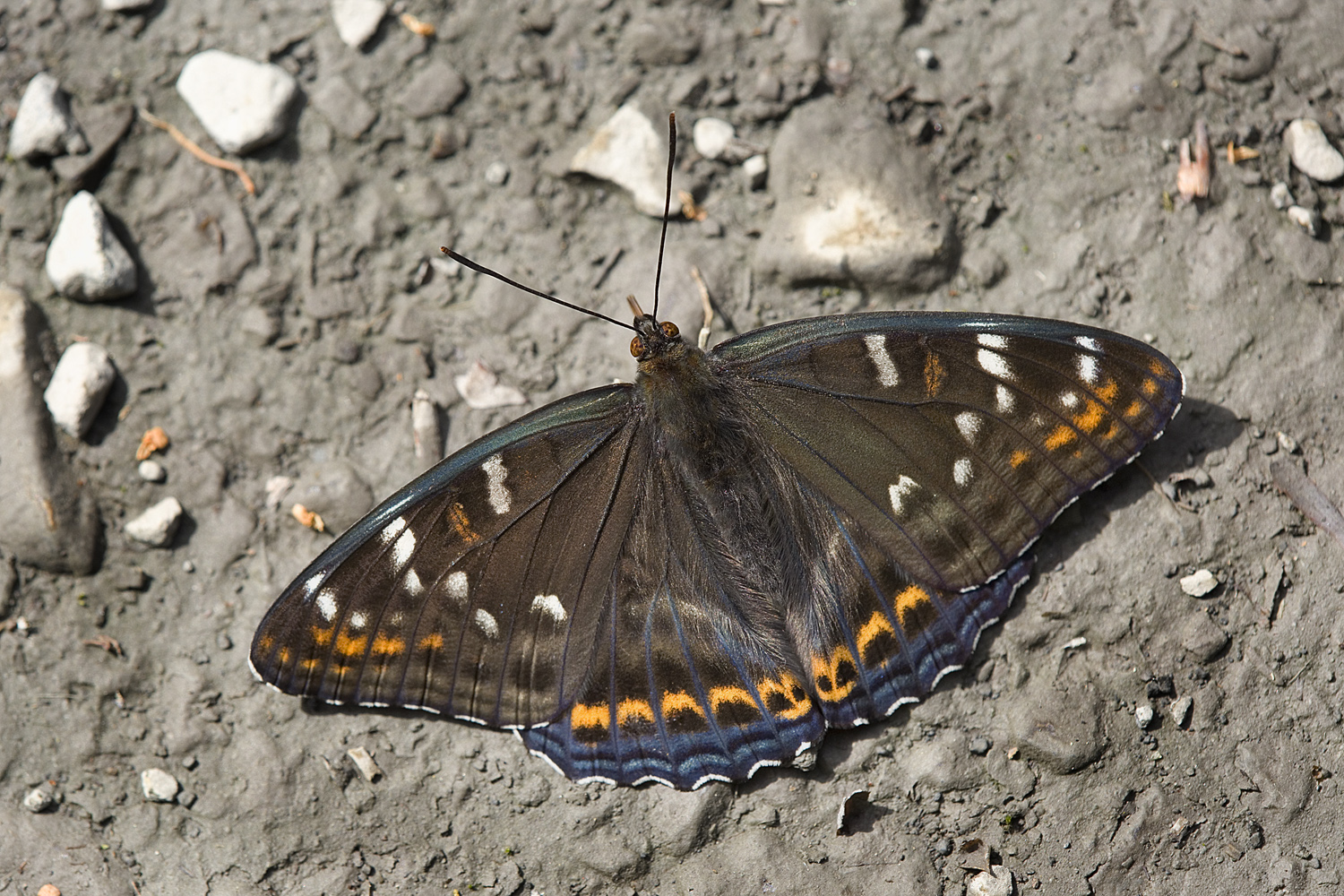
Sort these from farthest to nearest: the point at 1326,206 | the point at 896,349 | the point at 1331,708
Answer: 1. the point at 1326,206
2. the point at 1331,708
3. the point at 896,349

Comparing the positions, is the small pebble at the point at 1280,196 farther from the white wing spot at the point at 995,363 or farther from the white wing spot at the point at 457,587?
the white wing spot at the point at 457,587

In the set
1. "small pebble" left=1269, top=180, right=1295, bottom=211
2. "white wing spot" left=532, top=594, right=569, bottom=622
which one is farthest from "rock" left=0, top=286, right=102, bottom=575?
"small pebble" left=1269, top=180, right=1295, bottom=211

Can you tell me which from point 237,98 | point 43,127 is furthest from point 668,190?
point 43,127

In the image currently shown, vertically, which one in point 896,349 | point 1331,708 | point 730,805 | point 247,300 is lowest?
point 730,805

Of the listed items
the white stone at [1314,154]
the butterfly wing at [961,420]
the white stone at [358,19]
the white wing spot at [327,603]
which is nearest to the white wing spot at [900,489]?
the butterfly wing at [961,420]

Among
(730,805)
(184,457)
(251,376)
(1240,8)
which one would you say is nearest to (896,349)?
(730,805)

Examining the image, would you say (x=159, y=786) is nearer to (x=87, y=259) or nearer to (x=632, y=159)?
(x=87, y=259)

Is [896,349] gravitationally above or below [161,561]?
above

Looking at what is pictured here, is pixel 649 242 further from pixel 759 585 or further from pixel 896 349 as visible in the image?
pixel 759 585
